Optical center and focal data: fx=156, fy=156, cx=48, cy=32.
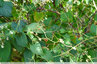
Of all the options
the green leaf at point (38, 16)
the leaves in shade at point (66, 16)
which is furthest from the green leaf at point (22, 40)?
the leaves in shade at point (66, 16)

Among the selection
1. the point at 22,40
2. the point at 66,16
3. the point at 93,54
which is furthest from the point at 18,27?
the point at 93,54

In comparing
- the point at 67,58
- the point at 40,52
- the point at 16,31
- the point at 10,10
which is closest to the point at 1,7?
the point at 10,10

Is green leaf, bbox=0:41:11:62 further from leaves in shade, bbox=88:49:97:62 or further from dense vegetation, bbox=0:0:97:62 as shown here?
leaves in shade, bbox=88:49:97:62

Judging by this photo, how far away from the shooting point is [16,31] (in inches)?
26.5

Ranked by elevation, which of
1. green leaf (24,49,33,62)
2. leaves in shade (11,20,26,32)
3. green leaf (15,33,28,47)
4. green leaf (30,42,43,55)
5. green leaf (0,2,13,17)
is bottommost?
green leaf (24,49,33,62)

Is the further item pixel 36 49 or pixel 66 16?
pixel 66 16

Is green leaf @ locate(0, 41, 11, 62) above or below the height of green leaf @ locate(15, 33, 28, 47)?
below

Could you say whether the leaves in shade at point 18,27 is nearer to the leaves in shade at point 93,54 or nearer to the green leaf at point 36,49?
the green leaf at point 36,49

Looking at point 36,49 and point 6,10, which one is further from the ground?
point 6,10

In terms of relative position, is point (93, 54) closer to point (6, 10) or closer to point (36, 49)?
point (36, 49)

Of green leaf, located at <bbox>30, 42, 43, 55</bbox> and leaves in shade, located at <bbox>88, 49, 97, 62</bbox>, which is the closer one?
green leaf, located at <bbox>30, 42, 43, 55</bbox>

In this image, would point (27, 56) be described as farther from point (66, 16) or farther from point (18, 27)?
point (66, 16)

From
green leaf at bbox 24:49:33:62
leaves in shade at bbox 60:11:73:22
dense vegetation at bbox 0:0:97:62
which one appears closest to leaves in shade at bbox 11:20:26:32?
dense vegetation at bbox 0:0:97:62

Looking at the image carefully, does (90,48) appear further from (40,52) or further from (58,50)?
(40,52)
